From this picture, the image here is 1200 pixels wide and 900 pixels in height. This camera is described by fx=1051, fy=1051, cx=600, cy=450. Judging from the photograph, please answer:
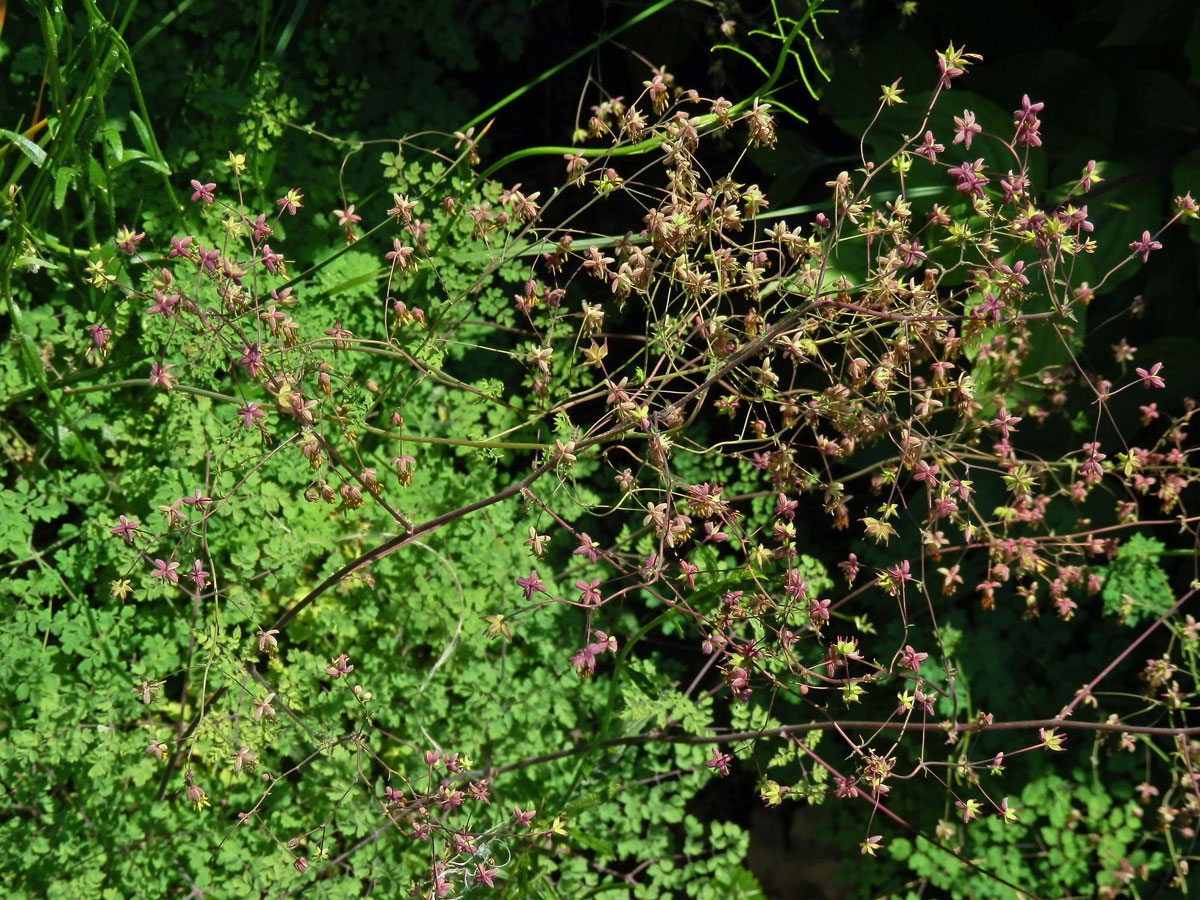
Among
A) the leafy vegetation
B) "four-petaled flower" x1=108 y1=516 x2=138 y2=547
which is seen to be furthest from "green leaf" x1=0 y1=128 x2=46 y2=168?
"four-petaled flower" x1=108 y1=516 x2=138 y2=547

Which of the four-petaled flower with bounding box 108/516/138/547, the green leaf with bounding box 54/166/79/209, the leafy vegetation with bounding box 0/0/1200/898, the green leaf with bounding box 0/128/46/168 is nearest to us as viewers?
the four-petaled flower with bounding box 108/516/138/547

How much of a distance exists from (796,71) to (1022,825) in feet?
7.27

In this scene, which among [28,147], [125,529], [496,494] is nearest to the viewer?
[125,529]

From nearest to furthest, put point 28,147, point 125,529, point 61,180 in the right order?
point 125,529 < point 28,147 < point 61,180

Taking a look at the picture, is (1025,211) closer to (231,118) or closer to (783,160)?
(783,160)

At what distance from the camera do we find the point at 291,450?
2426 mm

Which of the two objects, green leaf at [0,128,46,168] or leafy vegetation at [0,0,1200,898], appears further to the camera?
green leaf at [0,128,46,168]

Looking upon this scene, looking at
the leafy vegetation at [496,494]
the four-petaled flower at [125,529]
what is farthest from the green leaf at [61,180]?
the four-petaled flower at [125,529]

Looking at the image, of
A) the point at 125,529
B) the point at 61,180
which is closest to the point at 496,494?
the point at 125,529

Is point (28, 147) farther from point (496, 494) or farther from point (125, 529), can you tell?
point (496, 494)

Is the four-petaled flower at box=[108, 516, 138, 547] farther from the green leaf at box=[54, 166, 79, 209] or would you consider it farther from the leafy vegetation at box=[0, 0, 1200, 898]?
the green leaf at box=[54, 166, 79, 209]

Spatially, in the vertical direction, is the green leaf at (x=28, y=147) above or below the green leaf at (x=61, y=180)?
above

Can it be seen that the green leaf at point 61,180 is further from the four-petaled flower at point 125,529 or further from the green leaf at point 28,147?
the four-petaled flower at point 125,529

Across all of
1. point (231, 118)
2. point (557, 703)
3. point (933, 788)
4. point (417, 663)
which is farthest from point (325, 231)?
point (933, 788)
